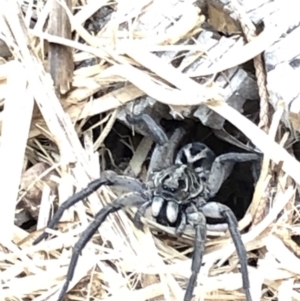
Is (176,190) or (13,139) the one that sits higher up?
(13,139)

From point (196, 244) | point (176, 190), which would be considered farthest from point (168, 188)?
point (196, 244)

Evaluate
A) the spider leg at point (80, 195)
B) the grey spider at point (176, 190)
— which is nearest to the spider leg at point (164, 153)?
the grey spider at point (176, 190)

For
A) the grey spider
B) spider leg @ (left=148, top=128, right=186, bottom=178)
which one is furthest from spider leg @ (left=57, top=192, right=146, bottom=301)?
spider leg @ (left=148, top=128, right=186, bottom=178)

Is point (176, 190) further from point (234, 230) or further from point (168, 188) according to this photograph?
point (234, 230)

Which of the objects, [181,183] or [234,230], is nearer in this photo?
[234,230]

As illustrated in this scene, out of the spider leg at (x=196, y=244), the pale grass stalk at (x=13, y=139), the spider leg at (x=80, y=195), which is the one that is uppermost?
the pale grass stalk at (x=13, y=139)

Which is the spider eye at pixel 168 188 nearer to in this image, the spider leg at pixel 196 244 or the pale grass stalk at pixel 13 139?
the spider leg at pixel 196 244

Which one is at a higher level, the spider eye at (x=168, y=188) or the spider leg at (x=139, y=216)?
the spider eye at (x=168, y=188)

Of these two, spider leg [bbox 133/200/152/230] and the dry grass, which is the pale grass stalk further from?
spider leg [bbox 133/200/152/230]
